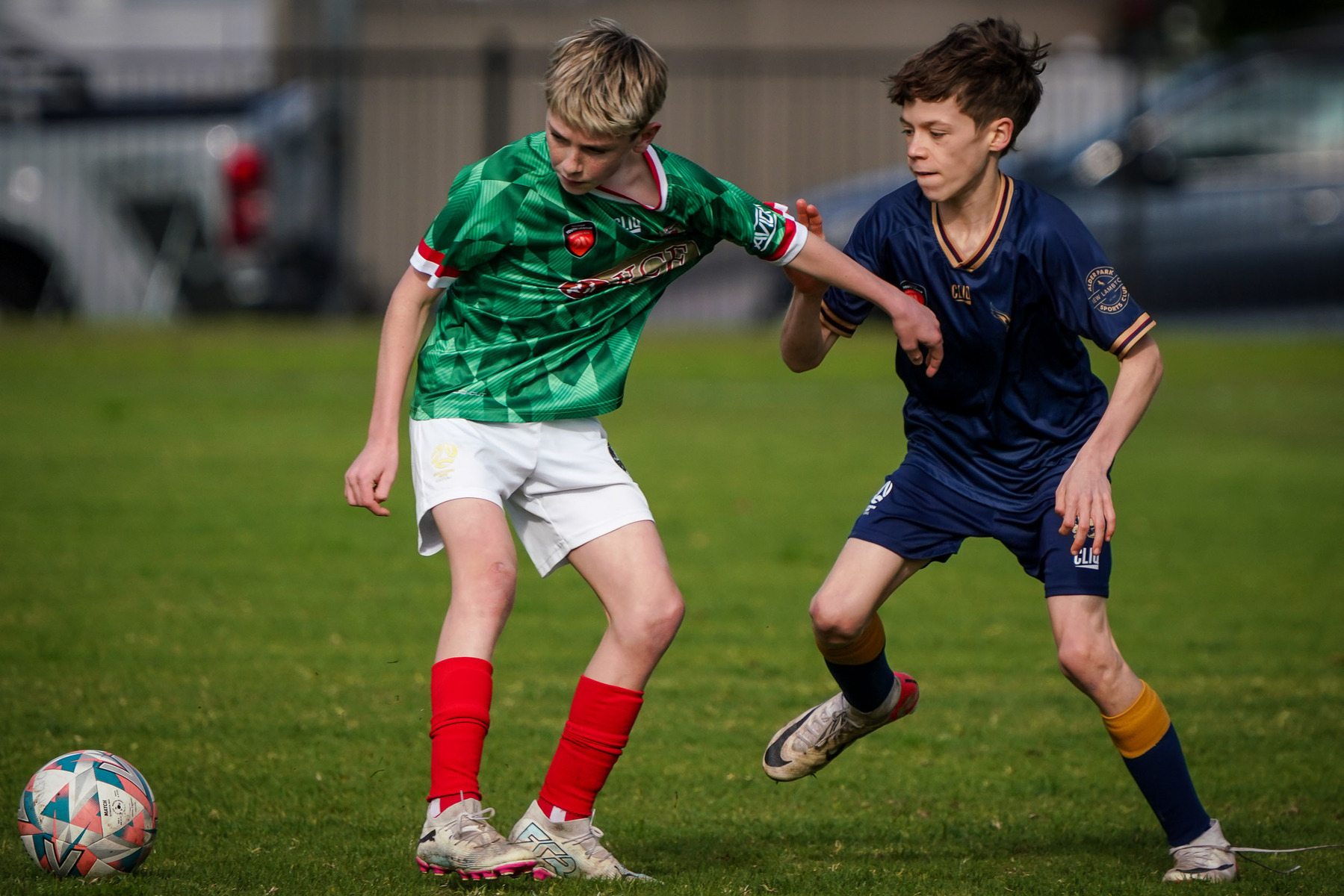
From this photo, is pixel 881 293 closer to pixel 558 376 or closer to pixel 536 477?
pixel 558 376

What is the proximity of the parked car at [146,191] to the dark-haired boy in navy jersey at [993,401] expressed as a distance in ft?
34.1

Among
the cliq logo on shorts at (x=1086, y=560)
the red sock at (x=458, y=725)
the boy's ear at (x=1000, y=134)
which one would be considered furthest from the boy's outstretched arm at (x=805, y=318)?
the red sock at (x=458, y=725)

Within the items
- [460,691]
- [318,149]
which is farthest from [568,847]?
[318,149]

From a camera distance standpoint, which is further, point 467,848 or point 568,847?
point 568,847

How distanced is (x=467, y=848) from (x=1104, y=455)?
5.45 ft

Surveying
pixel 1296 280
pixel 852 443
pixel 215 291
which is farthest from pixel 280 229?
pixel 1296 280

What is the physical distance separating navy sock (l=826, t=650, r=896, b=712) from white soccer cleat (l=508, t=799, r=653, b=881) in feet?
2.59

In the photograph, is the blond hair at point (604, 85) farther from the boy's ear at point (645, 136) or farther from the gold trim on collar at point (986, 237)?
the gold trim on collar at point (986, 237)

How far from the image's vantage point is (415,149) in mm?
18219

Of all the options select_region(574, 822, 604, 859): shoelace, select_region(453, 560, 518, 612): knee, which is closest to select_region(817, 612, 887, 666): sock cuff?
select_region(574, 822, 604, 859): shoelace

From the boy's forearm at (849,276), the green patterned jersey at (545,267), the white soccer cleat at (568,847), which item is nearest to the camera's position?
the white soccer cleat at (568,847)

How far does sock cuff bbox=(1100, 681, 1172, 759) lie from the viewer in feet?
12.2

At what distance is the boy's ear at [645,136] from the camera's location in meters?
3.49

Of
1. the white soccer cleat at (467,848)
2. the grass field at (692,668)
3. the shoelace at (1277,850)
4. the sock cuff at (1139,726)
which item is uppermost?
the sock cuff at (1139,726)
